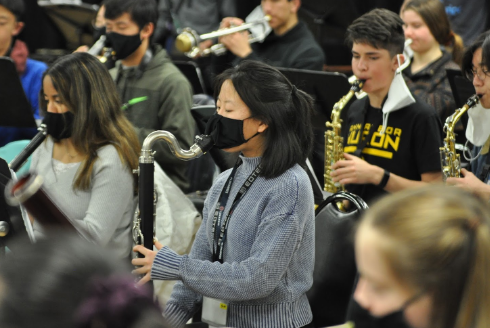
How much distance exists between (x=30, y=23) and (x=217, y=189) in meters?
5.40

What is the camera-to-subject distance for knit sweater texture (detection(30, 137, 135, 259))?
2543mm

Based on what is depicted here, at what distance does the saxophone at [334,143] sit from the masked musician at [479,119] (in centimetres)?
54

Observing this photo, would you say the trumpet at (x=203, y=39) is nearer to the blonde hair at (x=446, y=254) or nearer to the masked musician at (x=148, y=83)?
the masked musician at (x=148, y=83)

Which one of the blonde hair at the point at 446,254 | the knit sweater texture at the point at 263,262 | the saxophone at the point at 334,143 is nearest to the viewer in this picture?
the blonde hair at the point at 446,254

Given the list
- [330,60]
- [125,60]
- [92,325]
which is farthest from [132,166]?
[330,60]

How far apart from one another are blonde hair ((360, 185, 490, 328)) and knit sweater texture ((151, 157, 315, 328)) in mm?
735

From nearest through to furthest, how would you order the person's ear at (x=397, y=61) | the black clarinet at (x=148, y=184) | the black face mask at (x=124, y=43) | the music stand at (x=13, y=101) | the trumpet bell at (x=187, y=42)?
1. the black clarinet at (x=148, y=184)
2. the person's ear at (x=397, y=61)
3. the music stand at (x=13, y=101)
4. the black face mask at (x=124, y=43)
5. the trumpet bell at (x=187, y=42)

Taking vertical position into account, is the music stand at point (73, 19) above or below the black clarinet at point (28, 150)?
below

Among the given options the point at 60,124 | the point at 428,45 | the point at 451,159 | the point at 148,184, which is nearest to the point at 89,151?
the point at 60,124

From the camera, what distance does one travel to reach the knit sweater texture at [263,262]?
1.94 metres

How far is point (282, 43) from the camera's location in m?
4.41

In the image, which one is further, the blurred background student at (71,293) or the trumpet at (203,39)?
the trumpet at (203,39)

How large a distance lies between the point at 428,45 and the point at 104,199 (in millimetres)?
2513

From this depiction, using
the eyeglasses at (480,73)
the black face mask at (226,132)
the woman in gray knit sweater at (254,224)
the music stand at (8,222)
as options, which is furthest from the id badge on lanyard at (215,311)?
the eyeglasses at (480,73)
